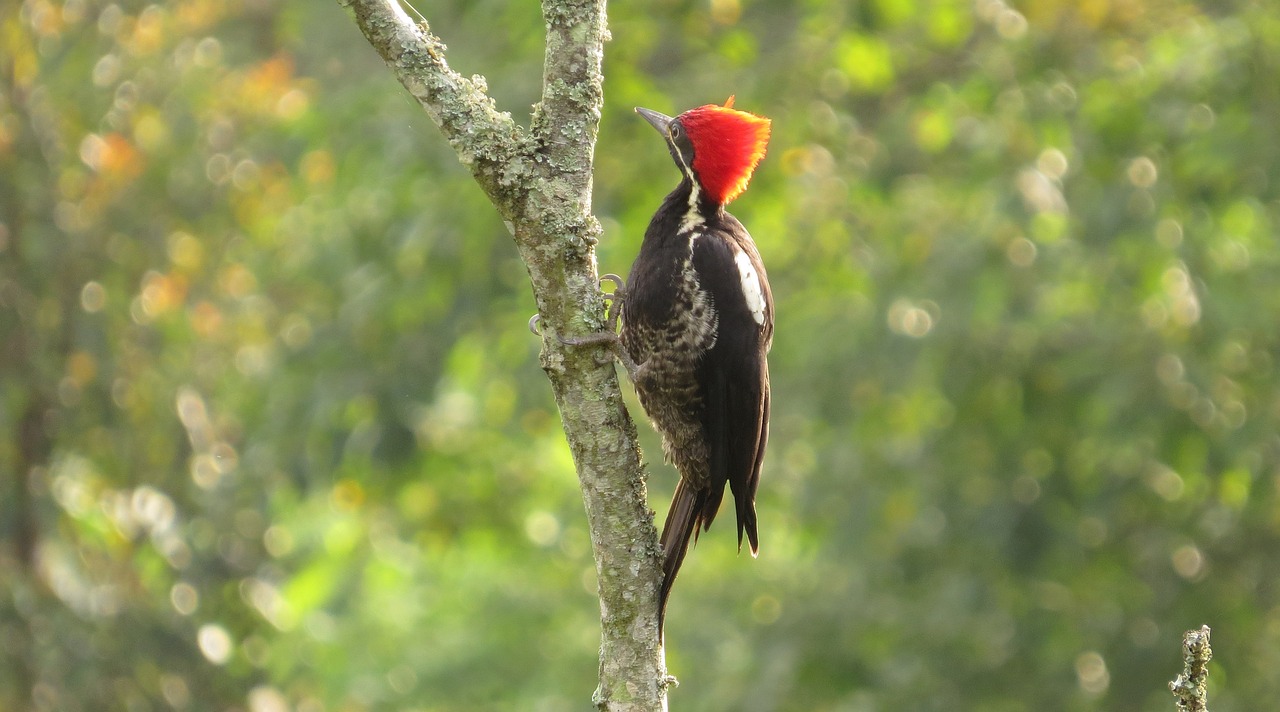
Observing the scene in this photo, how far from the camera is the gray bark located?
2465mm

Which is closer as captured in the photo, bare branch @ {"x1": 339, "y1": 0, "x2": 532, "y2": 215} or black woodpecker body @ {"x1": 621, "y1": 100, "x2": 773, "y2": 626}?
bare branch @ {"x1": 339, "y1": 0, "x2": 532, "y2": 215}

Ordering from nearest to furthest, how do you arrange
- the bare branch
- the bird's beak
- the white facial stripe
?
1. the bare branch
2. the white facial stripe
3. the bird's beak

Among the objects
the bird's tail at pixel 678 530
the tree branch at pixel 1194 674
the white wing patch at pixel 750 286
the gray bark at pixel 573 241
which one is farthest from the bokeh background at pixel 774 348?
the tree branch at pixel 1194 674

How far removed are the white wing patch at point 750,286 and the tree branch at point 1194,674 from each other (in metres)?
1.43

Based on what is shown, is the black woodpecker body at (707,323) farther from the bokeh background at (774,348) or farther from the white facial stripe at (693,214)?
the bokeh background at (774,348)

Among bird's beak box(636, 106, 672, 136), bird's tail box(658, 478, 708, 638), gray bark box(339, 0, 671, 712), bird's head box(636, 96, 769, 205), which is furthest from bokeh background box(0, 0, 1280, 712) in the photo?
gray bark box(339, 0, 671, 712)

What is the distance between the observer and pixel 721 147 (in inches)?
132

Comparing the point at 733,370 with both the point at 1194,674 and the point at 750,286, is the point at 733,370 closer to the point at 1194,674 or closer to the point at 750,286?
the point at 750,286

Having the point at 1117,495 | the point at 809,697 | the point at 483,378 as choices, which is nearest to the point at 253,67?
the point at 483,378

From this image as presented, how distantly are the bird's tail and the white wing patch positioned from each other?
47 centimetres

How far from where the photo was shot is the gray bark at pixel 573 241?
97.0 inches

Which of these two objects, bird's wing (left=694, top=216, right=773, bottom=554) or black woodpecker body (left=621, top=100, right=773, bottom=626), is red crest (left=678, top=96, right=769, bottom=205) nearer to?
black woodpecker body (left=621, top=100, right=773, bottom=626)

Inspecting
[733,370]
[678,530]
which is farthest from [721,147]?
[678,530]

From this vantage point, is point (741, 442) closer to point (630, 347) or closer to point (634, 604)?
point (630, 347)
